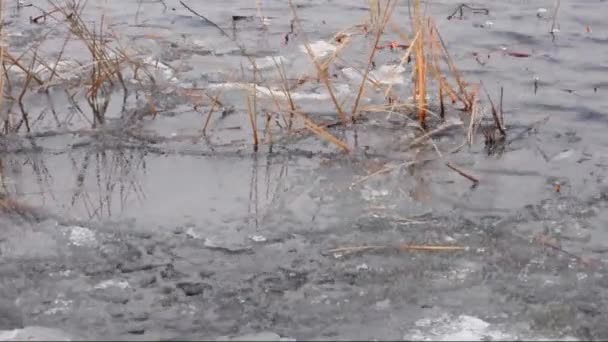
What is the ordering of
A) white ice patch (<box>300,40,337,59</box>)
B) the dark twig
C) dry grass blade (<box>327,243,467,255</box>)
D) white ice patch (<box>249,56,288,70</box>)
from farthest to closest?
the dark twig → white ice patch (<box>300,40,337,59</box>) → white ice patch (<box>249,56,288,70</box>) → dry grass blade (<box>327,243,467,255</box>)

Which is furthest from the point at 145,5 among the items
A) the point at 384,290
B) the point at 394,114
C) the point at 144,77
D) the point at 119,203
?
the point at 384,290

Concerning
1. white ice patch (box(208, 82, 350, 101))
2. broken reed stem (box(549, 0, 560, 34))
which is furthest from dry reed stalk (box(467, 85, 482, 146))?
broken reed stem (box(549, 0, 560, 34))

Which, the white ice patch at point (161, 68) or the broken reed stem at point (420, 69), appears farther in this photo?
the white ice patch at point (161, 68)

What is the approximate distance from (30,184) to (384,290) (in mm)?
1978

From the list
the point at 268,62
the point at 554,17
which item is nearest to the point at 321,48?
the point at 268,62

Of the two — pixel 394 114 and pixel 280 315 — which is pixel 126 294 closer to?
pixel 280 315

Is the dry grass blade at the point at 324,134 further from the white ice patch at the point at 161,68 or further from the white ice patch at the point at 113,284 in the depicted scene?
the white ice patch at the point at 113,284

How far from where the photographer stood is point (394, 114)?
547 centimetres

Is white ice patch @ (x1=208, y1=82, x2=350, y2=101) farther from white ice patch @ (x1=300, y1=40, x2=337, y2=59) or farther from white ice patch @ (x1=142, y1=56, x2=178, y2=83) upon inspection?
white ice patch @ (x1=300, y1=40, x2=337, y2=59)

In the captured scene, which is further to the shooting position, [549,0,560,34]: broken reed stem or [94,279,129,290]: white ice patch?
[549,0,560,34]: broken reed stem

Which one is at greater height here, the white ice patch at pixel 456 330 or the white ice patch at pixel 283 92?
the white ice patch at pixel 283 92

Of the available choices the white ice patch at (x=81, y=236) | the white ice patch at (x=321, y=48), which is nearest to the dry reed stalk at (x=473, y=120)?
the white ice patch at (x=321, y=48)

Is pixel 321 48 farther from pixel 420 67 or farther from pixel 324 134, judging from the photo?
pixel 324 134

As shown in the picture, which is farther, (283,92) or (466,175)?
(283,92)
